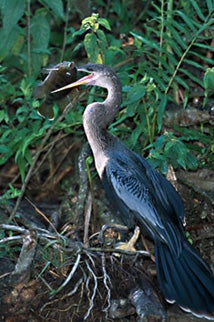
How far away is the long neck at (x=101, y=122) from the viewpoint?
5.88 meters

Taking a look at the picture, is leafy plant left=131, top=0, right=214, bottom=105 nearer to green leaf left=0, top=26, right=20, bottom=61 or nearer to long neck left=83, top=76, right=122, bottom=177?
long neck left=83, top=76, right=122, bottom=177

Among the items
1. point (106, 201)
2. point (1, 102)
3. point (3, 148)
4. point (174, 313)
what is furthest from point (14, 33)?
point (174, 313)

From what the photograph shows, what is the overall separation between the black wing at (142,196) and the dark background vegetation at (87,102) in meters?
0.26

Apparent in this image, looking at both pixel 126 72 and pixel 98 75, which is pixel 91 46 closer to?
pixel 98 75

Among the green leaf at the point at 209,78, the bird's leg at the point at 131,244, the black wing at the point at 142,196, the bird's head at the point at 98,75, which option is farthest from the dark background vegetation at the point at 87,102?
the bird's leg at the point at 131,244

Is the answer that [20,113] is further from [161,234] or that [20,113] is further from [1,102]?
[161,234]

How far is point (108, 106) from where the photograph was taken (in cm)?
600

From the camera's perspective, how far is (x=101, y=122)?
5949mm

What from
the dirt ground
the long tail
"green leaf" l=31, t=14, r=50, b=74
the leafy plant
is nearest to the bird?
the long tail

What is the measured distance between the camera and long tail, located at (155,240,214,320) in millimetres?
5180

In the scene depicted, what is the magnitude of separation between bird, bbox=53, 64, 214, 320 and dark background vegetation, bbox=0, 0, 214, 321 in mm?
195

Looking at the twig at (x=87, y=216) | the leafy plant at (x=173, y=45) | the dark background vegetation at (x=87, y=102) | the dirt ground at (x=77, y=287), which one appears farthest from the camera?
the leafy plant at (x=173, y=45)

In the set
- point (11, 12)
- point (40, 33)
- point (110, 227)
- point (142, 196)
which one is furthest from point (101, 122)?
point (40, 33)

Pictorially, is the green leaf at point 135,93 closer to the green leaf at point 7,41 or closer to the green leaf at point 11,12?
the green leaf at point 11,12
